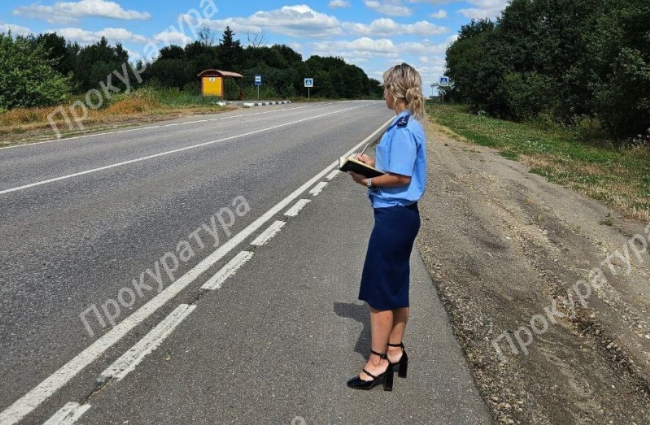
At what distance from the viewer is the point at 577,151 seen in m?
16.5

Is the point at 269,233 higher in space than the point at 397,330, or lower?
lower

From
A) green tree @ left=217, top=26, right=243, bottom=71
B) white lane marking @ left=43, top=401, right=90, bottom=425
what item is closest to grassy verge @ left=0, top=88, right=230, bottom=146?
white lane marking @ left=43, top=401, right=90, bottom=425

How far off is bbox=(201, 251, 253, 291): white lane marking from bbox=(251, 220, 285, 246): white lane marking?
371mm

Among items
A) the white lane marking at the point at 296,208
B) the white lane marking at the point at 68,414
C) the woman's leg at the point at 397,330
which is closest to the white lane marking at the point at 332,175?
the white lane marking at the point at 296,208

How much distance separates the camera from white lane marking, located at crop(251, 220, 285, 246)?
5824 millimetres

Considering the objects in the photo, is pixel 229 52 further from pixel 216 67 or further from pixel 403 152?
pixel 403 152

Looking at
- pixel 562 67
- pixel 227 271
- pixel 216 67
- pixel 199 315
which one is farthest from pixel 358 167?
pixel 216 67

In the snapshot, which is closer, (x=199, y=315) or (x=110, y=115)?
(x=199, y=315)

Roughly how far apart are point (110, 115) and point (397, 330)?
2191 centimetres

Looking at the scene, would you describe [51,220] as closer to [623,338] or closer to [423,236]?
[423,236]

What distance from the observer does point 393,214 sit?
3068 mm

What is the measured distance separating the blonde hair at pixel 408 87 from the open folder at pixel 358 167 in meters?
0.38

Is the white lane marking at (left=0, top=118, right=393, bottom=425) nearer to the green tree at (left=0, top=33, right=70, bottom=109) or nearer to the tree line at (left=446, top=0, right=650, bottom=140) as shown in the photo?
the tree line at (left=446, top=0, right=650, bottom=140)

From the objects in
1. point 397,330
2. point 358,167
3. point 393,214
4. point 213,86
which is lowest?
point 213,86
